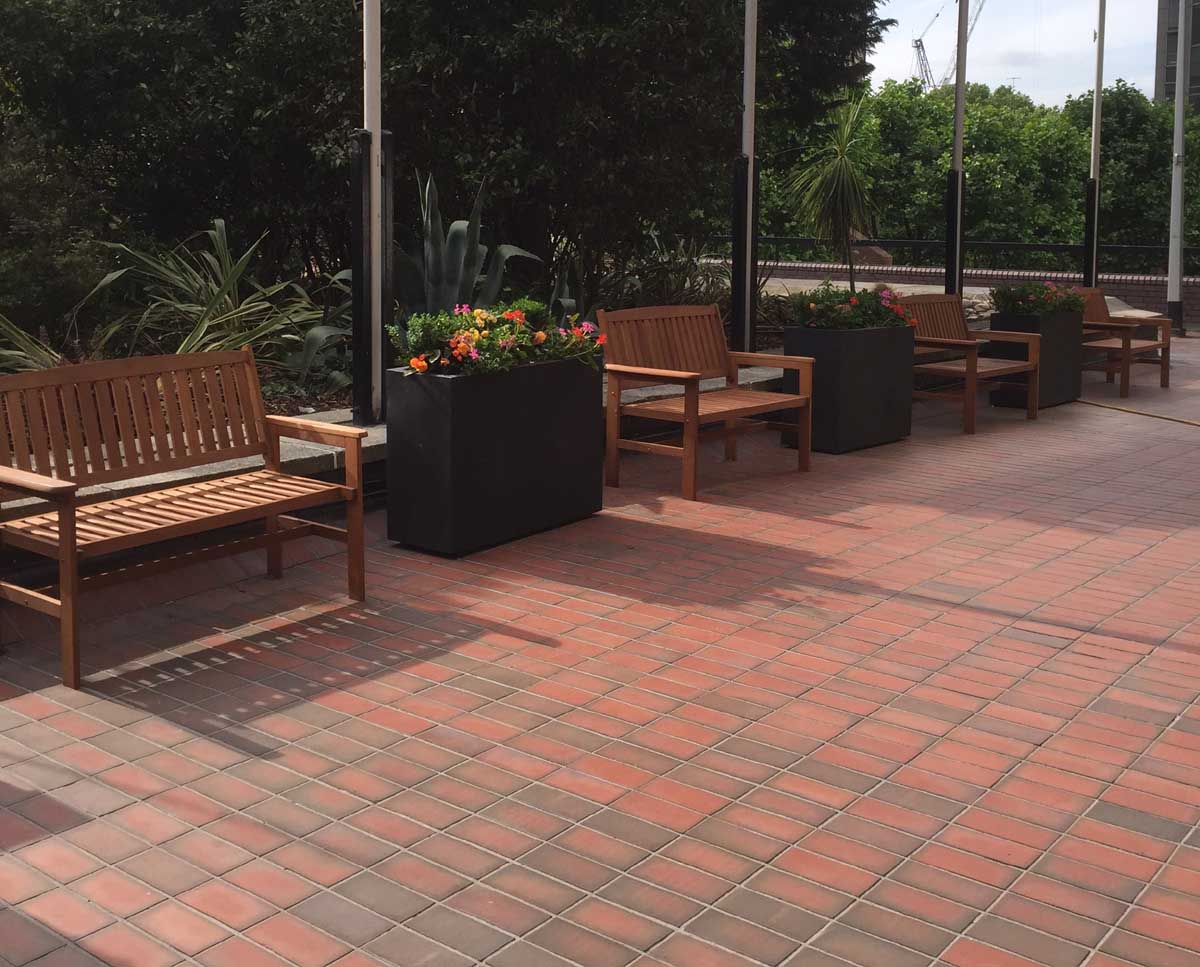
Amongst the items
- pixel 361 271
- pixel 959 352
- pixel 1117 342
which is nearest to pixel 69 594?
pixel 361 271

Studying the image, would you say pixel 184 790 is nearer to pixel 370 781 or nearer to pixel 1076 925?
pixel 370 781

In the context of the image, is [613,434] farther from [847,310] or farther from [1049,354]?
[1049,354]

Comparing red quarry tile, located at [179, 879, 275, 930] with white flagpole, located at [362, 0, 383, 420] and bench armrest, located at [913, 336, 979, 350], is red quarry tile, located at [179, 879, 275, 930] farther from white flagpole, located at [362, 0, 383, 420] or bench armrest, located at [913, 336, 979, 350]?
bench armrest, located at [913, 336, 979, 350]

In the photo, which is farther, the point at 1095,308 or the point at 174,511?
the point at 1095,308

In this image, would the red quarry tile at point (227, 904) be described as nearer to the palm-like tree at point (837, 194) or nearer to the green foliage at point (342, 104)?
the green foliage at point (342, 104)

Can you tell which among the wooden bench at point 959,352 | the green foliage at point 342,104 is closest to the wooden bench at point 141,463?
the green foliage at point 342,104

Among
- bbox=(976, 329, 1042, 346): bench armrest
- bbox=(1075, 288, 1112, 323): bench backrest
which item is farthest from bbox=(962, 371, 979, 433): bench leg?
bbox=(1075, 288, 1112, 323): bench backrest

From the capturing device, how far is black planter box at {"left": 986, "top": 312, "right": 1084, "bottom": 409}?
36.7 feet

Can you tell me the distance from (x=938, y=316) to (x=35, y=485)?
7.76m

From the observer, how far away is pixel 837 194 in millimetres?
15539

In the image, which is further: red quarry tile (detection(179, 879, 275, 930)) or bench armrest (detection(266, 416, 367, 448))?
bench armrest (detection(266, 416, 367, 448))

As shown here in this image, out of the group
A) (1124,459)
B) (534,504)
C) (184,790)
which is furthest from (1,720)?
(1124,459)

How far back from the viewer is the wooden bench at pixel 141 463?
184 inches

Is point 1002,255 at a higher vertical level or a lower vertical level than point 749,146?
lower
